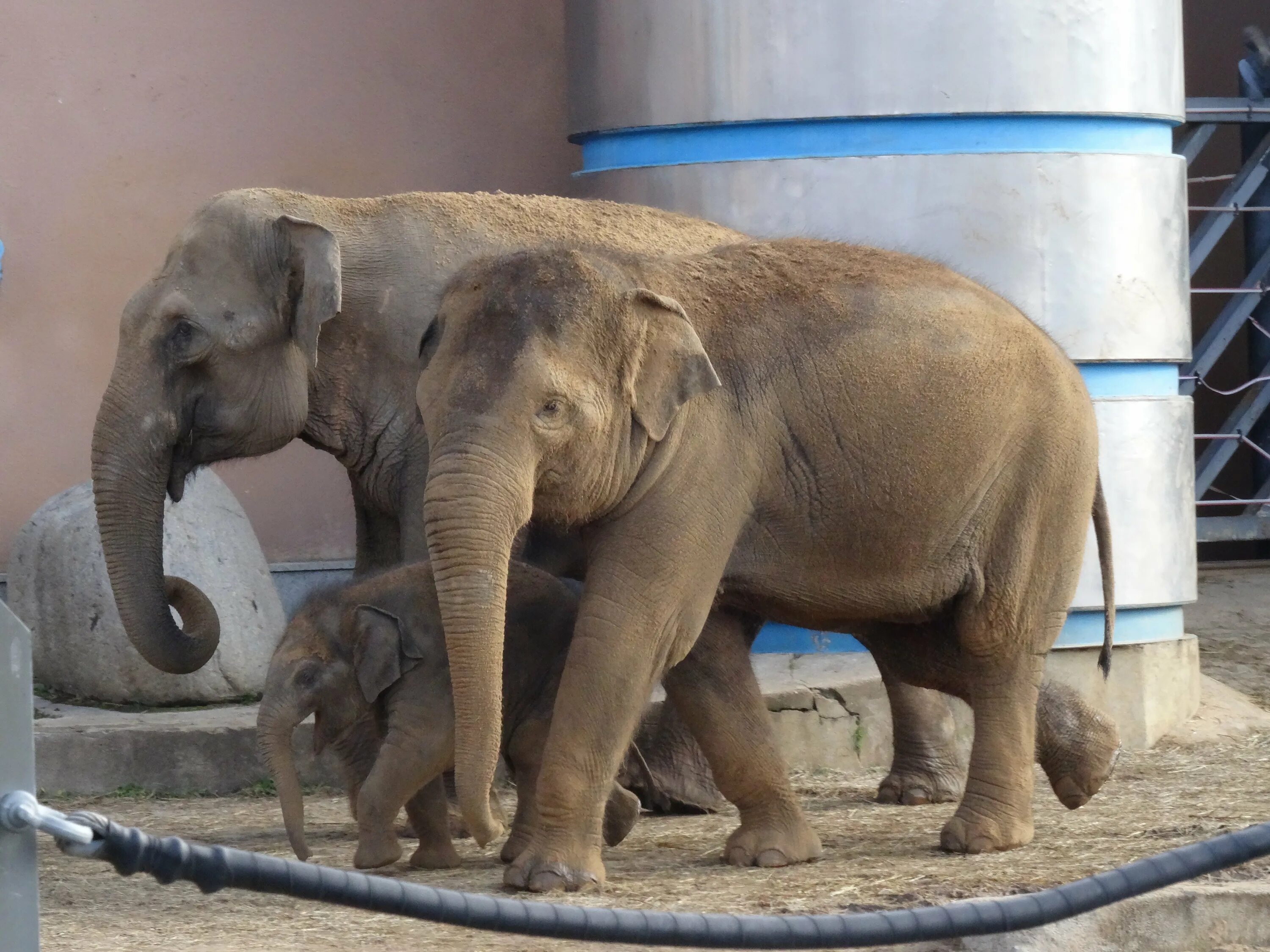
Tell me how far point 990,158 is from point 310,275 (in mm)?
2834

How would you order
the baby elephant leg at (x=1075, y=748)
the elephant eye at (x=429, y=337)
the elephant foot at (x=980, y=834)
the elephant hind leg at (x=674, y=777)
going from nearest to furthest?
the elephant eye at (x=429, y=337) < the elephant foot at (x=980, y=834) < the baby elephant leg at (x=1075, y=748) < the elephant hind leg at (x=674, y=777)

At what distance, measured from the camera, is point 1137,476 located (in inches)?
308

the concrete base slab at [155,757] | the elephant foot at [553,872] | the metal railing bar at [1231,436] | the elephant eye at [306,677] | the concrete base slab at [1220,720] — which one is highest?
the elephant eye at [306,677]

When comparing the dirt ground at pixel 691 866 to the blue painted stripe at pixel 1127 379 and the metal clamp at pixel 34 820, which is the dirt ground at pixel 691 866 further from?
the metal clamp at pixel 34 820

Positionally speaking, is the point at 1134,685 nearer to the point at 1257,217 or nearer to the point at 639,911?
the point at 1257,217

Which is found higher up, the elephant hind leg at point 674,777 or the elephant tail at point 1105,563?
the elephant tail at point 1105,563

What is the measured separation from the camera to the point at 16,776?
2.44m

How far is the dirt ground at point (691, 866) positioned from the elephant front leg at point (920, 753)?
82 millimetres

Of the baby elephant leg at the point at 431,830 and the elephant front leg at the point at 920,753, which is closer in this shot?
the baby elephant leg at the point at 431,830

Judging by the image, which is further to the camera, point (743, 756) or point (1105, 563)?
point (1105, 563)

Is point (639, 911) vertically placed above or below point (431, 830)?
above

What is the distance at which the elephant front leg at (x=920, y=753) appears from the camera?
22.1 feet

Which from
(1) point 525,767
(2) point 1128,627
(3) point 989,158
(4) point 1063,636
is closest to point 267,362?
(1) point 525,767

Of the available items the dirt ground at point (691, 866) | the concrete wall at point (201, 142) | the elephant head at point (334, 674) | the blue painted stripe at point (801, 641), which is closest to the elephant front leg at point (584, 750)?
the dirt ground at point (691, 866)
